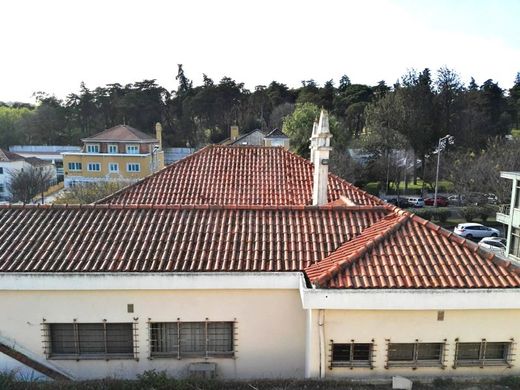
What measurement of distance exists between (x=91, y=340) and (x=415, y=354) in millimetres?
5767

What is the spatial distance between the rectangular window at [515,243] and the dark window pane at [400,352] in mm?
20593

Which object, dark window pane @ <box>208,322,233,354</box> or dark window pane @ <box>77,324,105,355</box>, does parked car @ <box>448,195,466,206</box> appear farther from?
dark window pane @ <box>77,324,105,355</box>

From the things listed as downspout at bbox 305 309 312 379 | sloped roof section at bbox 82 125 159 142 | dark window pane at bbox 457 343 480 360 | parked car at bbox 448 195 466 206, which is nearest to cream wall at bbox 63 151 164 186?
sloped roof section at bbox 82 125 159 142

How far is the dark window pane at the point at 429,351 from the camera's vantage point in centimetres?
708

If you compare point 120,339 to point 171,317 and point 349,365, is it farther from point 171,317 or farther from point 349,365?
point 349,365

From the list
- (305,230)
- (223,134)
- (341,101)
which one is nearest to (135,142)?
(223,134)

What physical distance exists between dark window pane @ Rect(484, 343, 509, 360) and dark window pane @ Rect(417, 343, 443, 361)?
0.83m

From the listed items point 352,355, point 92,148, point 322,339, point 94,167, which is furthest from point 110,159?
point 352,355

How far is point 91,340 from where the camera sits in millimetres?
7699

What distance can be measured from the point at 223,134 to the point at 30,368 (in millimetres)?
59175

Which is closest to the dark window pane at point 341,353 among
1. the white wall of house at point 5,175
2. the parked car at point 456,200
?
the parked car at point 456,200

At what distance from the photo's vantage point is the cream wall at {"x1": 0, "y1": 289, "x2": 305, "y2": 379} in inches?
296

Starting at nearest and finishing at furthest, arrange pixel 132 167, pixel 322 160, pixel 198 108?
pixel 322 160 < pixel 132 167 < pixel 198 108

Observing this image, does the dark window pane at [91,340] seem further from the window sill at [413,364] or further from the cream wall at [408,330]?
the window sill at [413,364]
